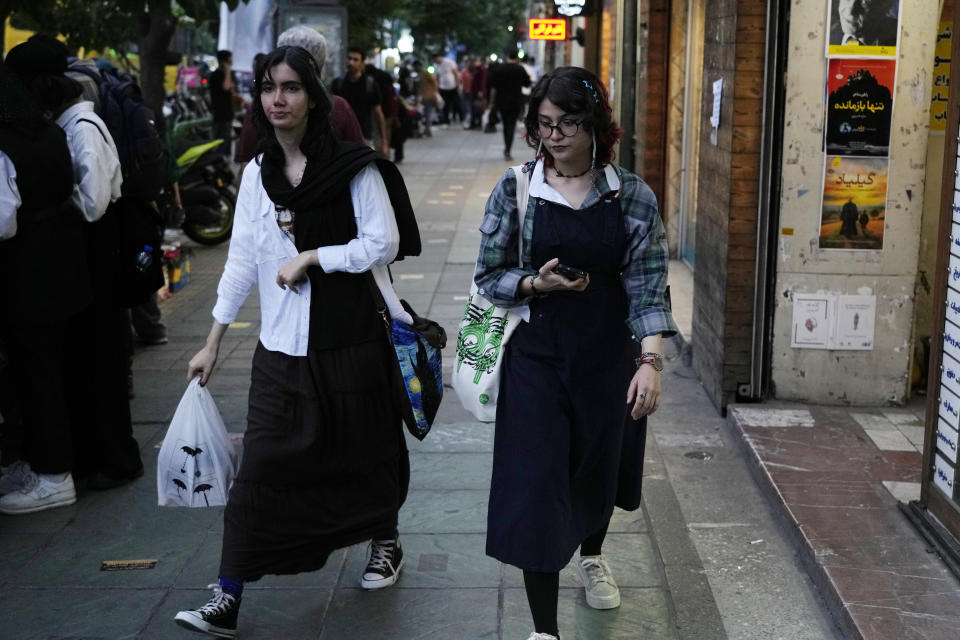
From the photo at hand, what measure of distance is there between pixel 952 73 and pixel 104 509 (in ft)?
12.3

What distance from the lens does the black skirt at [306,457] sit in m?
4.09

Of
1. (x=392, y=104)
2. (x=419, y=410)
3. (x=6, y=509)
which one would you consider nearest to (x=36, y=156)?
(x=6, y=509)

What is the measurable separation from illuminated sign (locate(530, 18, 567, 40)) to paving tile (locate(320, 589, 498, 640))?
16.0 meters

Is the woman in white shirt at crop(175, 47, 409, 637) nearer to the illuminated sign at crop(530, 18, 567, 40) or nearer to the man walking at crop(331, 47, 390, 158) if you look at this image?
the man walking at crop(331, 47, 390, 158)

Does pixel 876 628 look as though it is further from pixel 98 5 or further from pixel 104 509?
pixel 98 5

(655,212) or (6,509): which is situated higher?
(655,212)

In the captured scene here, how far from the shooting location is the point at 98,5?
41.8ft

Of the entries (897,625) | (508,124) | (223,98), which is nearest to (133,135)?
(897,625)

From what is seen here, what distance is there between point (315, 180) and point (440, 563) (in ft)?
5.15

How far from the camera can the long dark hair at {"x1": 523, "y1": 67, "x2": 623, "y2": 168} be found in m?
3.64

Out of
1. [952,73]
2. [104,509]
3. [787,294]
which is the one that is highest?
[952,73]

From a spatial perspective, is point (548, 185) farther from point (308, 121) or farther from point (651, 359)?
point (308, 121)

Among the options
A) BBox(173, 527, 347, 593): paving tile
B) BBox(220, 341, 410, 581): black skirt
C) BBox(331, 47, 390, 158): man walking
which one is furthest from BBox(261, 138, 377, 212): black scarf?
BBox(331, 47, 390, 158): man walking

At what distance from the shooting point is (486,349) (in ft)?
12.6
